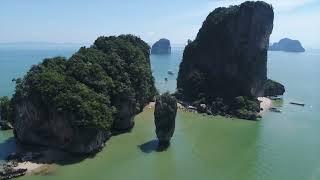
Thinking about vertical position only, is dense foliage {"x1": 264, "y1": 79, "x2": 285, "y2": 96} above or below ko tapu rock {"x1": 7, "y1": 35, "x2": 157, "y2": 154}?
below

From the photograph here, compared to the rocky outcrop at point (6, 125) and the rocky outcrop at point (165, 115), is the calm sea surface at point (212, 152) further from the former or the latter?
the rocky outcrop at point (165, 115)

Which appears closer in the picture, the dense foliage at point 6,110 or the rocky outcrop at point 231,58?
the dense foliage at point 6,110

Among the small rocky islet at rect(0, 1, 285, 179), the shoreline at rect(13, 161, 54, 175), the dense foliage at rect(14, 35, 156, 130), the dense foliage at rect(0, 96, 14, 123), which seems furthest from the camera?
the dense foliage at rect(0, 96, 14, 123)

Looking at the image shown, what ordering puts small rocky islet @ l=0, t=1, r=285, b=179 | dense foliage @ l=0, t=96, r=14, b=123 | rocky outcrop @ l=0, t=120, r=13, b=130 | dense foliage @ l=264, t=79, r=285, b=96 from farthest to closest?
dense foliage @ l=264, t=79, r=285, b=96
dense foliage @ l=0, t=96, r=14, b=123
rocky outcrop @ l=0, t=120, r=13, b=130
small rocky islet @ l=0, t=1, r=285, b=179

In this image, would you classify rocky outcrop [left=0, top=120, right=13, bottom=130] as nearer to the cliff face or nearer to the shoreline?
the shoreline

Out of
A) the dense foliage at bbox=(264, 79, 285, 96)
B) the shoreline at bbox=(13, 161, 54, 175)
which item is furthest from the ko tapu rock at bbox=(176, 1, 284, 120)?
the shoreline at bbox=(13, 161, 54, 175)

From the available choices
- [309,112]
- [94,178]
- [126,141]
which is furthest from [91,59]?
[309,112]

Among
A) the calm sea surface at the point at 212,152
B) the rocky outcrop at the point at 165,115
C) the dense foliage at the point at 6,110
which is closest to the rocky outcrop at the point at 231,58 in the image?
the calm sea surface at the point at 212,152

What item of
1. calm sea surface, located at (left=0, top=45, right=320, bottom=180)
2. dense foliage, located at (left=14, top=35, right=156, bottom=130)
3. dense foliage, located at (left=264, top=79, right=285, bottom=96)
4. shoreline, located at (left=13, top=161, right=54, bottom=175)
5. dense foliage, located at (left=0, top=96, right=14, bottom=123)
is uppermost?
dense foliage, located at (left=14, top=35, right=156, bottom=130)
